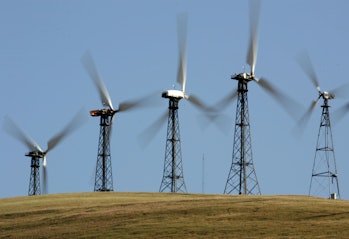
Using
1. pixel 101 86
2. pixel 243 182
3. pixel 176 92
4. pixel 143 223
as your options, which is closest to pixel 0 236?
pixel 143 223

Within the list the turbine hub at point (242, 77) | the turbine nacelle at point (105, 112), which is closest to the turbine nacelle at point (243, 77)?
the turbine hub at point (242, 77)

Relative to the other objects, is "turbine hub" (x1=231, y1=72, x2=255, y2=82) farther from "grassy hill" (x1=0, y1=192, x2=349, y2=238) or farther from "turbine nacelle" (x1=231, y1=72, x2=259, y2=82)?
"grassy hill" (x1=0, y1=192, x2=349, y2=238)

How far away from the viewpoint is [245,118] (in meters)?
111

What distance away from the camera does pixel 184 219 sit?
236 ft

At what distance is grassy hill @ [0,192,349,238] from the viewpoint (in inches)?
2552

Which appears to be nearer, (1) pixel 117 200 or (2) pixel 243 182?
(1) pixel 117 200

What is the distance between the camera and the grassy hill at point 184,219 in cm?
6481

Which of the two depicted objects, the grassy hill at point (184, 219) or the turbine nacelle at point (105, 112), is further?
the turbine nacelle at point (105, 112)

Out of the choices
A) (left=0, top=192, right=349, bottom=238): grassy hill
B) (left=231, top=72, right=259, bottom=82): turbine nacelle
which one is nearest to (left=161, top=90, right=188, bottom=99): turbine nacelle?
(left=231, top=72, right=259, bottom=82): turbine nacelle

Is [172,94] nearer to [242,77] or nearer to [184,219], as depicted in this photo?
[242,77]

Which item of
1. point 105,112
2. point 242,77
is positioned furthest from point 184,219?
point 105,112

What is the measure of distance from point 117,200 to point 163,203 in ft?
34.9

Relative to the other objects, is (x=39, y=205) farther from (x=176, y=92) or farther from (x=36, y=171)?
(x=36, y=171)

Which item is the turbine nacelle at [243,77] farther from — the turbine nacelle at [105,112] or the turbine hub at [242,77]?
the turbine nacelle at [105,112]
